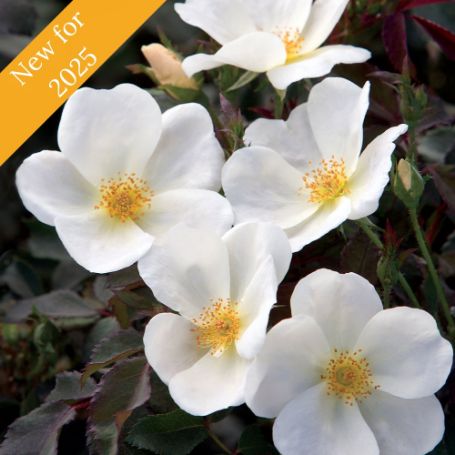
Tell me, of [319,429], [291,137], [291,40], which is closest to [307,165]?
[291,137]

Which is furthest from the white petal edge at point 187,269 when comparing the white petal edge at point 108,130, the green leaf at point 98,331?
the green leaf at point 98,331

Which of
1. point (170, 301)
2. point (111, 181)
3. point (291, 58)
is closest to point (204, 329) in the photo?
point (170, 301)

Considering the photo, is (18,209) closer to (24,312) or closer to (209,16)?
(24,312)

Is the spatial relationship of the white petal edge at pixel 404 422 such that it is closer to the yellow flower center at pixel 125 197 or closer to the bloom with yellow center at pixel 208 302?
the bloom with yellow center at pixel 208 302

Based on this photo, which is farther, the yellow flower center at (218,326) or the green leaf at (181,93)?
the green leaf at (181,93)

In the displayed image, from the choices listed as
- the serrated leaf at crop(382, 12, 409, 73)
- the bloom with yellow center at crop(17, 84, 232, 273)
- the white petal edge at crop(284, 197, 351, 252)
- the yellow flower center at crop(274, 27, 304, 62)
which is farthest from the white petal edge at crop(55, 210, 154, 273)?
the serrated leaf at crop(382, 12, 409, 73)

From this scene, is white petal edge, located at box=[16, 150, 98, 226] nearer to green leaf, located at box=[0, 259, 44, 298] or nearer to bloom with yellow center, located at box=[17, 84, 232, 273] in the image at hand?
bloom with yellow center, located at box=[17, 84, 232, 273]
